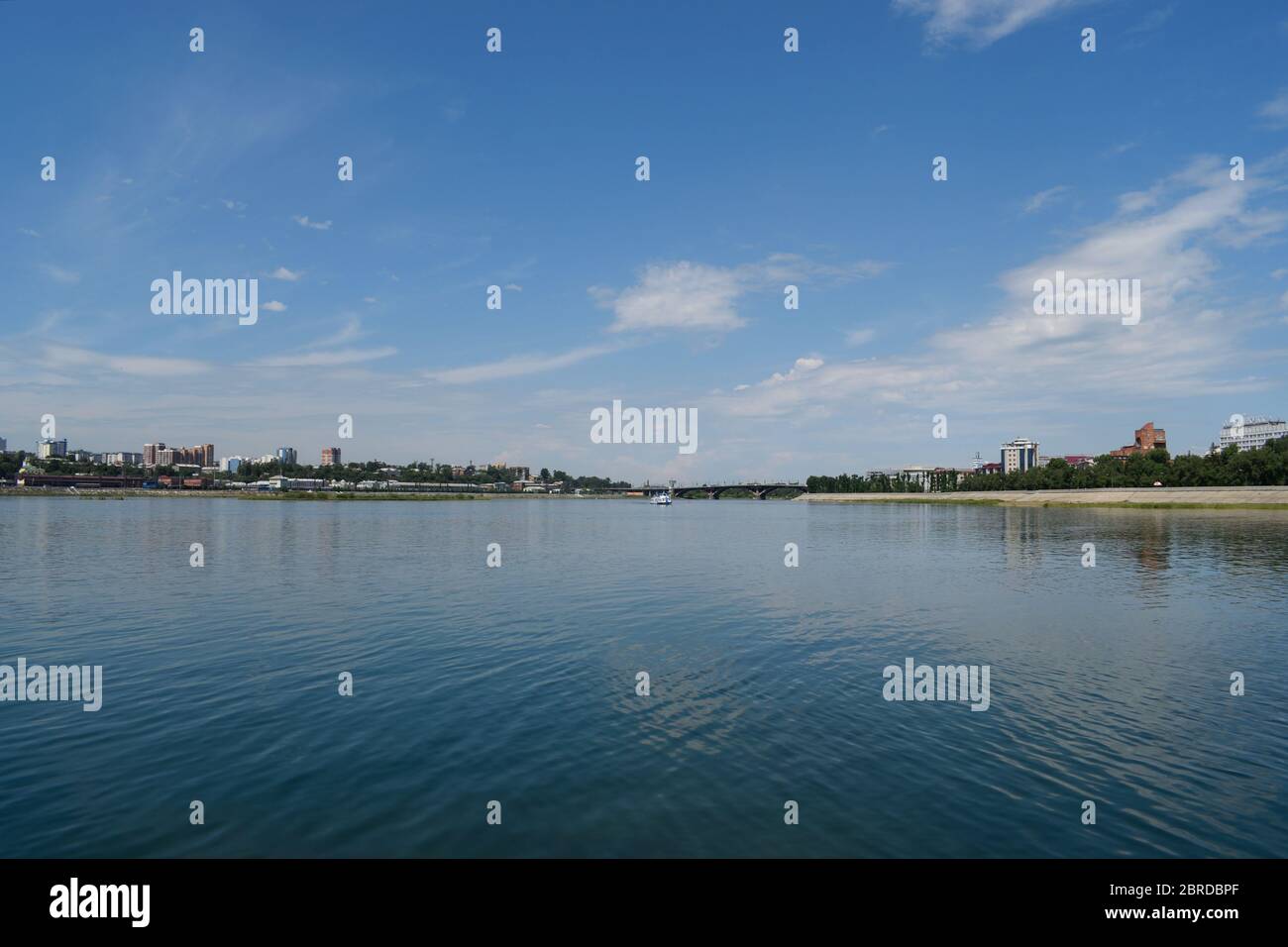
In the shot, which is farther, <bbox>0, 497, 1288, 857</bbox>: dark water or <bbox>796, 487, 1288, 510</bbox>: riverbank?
<bbox>796, 487, 1288, 510</bbox>: riverbank

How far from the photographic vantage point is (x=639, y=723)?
65.7 ft

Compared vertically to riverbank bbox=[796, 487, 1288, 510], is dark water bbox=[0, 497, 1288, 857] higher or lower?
lower

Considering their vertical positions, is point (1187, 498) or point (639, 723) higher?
point (1187, 498)

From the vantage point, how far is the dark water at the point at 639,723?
1362 centimetres

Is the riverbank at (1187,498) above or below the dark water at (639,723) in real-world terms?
above

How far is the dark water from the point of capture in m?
13.6

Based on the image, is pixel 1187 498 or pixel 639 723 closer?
pixel 639 723

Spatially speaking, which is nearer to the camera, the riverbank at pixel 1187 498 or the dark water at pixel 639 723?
the dark water at pixel 639 723
